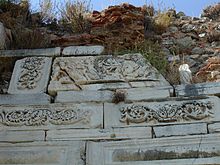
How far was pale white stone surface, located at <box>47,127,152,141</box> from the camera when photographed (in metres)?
4.71

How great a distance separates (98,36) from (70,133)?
6.32 feet

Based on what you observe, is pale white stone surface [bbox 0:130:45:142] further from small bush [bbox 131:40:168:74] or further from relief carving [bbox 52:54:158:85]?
small bush [bbox 131:40:168:74]

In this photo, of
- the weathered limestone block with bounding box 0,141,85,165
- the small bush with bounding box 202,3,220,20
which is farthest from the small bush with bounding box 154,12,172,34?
the weathered limestone block with bounding box 0,141,85,165

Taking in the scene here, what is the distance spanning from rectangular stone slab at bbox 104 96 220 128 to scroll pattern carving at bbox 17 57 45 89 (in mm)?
834

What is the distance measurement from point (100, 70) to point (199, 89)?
1.03 meters

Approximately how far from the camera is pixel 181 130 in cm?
470

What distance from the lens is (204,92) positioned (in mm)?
4980

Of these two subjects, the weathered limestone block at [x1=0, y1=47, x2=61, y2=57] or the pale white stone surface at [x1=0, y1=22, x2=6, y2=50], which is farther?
the pale white stone surface at [x1=0, y1=22, x2=6, y2=50]

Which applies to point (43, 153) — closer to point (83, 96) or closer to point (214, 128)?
point (83, 96)

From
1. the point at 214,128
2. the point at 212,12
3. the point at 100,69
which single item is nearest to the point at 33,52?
the point at 100,69

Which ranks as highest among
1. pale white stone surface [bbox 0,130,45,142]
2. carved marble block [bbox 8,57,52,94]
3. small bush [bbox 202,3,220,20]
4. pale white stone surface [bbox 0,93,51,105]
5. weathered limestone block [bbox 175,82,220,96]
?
small bush [bbox 202,3,220,20]

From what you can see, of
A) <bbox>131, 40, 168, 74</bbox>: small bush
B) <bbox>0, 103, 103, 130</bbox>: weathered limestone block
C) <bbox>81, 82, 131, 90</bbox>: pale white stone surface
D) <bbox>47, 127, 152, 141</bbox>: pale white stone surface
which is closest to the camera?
<bbox>47, 127, 152, 141</bbox>: pale white stone surface

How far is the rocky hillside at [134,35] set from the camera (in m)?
5.86

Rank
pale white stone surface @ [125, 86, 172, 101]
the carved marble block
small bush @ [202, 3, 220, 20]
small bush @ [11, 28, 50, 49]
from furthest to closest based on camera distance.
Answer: small bush @ [202, 3, 220, 20]
small bush @ [11, 28, 50, 49]
the carved marble block
pale white stone surface @ [125, 86, 172, 101]
